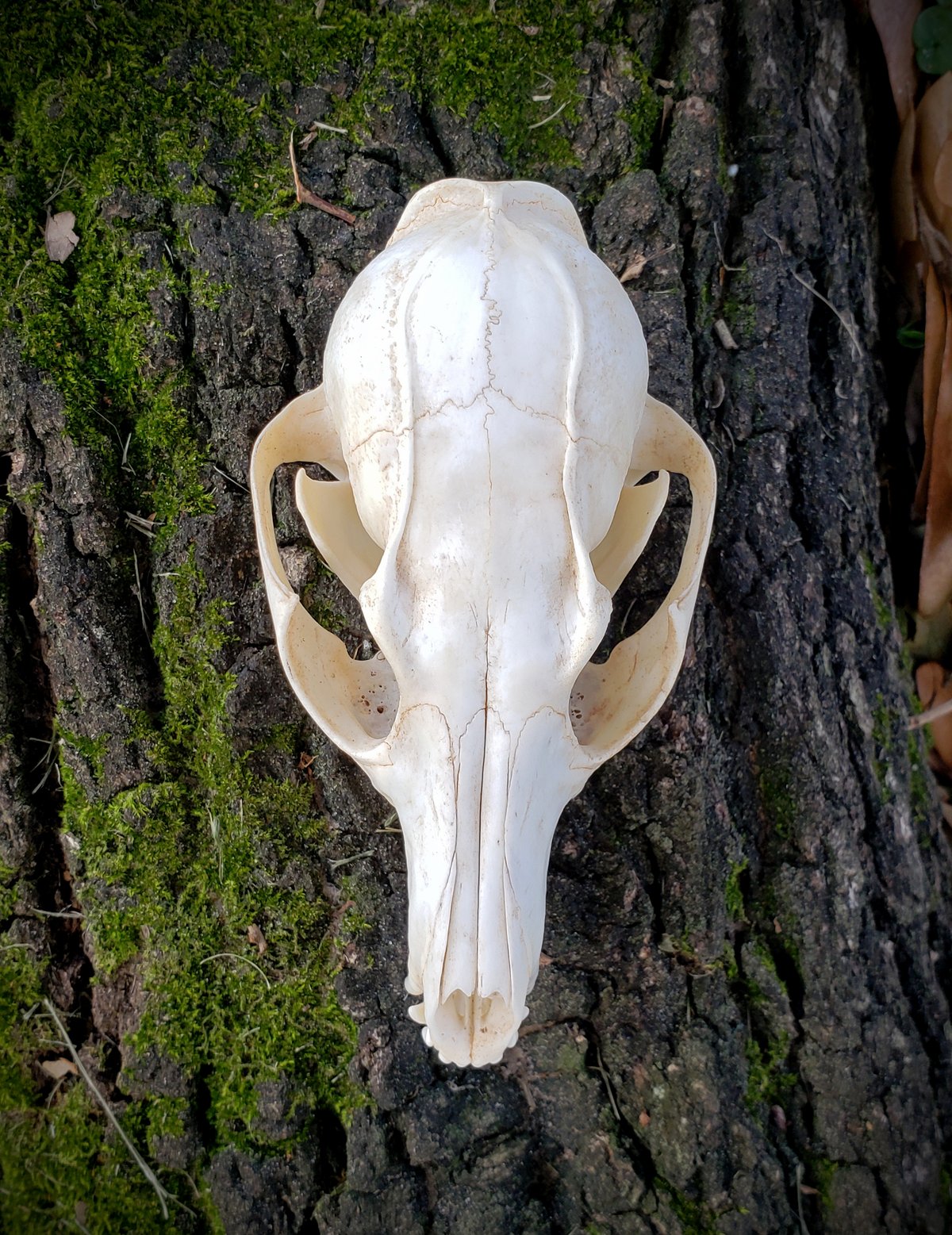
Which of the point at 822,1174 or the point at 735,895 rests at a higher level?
the point at 735,895

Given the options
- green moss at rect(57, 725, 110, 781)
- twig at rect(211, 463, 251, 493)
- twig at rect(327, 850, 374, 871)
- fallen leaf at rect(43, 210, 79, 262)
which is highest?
fallen leaf at rect(43, 210, 79, 262)

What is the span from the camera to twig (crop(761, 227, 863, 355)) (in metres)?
2.12

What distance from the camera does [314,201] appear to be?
79.1 inches

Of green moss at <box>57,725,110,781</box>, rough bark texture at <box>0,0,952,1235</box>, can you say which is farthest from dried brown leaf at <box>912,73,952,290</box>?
green moss at <box>57,725,110,781</box>

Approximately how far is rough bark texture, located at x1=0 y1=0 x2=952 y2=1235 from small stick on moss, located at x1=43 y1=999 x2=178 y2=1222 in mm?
56

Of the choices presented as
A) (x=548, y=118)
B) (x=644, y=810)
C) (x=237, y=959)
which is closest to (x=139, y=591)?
(x=237, y=959)

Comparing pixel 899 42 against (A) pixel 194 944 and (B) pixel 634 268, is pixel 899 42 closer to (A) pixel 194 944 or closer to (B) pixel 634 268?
(B) pixel 634 268

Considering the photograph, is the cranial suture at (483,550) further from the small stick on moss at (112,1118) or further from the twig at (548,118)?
the small stick on moss at (112,1118)

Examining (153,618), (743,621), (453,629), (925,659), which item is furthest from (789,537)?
(153,618)

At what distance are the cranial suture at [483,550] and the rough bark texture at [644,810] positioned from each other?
1.69ft

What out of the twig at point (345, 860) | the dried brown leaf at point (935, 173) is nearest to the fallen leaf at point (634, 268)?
the dried brown leaf at point (935, 173)

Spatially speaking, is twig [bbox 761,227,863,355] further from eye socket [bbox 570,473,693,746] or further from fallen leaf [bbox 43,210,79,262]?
fallen leaf [bbox 43,210,79,262]

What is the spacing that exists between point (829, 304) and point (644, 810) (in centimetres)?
138

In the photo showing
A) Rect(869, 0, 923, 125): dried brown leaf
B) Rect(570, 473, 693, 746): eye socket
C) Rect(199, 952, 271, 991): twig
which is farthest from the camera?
Rect(869, 0, 923, 125): dried brown leaf
